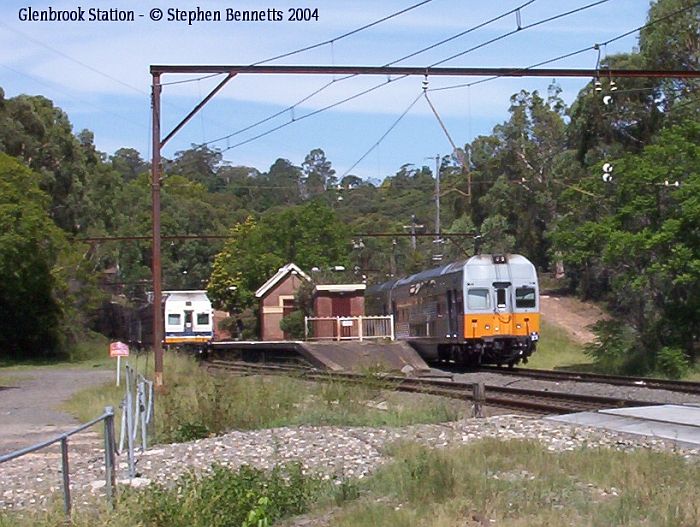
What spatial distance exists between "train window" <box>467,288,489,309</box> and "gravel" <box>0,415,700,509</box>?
724 inches

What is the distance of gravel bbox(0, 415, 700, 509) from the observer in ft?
41.5

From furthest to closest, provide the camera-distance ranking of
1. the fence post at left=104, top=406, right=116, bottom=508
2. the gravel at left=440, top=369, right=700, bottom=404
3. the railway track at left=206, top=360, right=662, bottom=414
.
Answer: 1. the gravel at left=440, top=369, right=700, bottom=404
2. the railway track at left=206, top=360, right=662, bottom=414
3. the fence post at left=104, top=406, right=116, bottom=508

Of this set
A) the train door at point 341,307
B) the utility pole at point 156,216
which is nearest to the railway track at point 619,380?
the utility pole at point 156,216

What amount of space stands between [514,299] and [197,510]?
27129 millimetres

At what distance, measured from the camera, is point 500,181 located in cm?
7856

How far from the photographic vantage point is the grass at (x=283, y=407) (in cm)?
1792

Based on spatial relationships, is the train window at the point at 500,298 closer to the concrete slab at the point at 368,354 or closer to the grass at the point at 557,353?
the concrete slab at the point at 368,354

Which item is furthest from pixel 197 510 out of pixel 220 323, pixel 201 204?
pixel 201 204

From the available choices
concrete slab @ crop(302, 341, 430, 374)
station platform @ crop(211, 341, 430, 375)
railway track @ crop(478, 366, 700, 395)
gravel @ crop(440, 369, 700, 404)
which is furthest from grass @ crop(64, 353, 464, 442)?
concrete slab @ crop(302, 341, 430, 374)

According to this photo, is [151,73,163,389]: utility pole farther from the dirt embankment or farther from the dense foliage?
the dirt embankment

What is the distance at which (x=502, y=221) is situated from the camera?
77312 millimetres

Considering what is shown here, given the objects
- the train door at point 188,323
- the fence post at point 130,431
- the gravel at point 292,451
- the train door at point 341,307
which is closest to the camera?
the gravel at point 292,451

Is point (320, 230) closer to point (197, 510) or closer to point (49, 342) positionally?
point (49, 342)

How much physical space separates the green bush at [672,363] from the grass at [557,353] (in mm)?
6800
